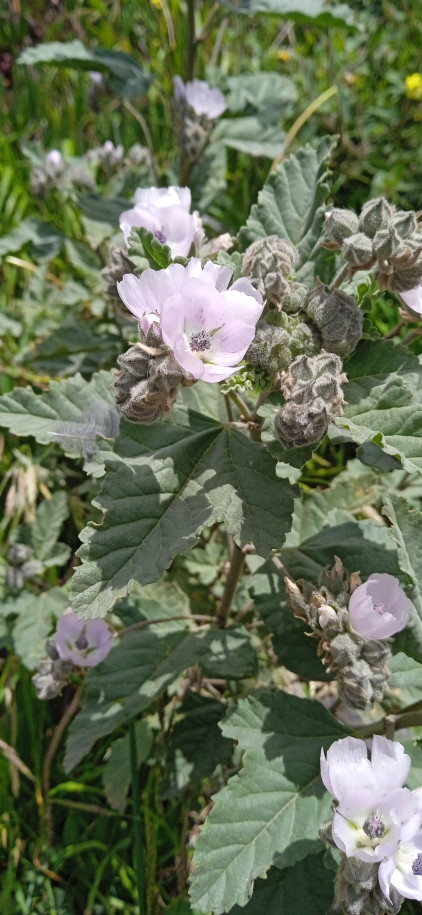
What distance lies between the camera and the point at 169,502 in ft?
4.96

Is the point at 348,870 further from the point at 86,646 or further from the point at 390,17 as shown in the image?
the point at 390,17

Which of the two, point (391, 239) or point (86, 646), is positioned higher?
point (391, 239)

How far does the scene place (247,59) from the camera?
462 cm

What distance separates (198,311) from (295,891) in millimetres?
1216

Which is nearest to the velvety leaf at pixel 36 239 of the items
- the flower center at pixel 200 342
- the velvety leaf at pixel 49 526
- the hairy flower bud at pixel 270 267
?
the velvety leaf at pixel 49 526

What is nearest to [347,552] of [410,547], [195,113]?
[410,547]

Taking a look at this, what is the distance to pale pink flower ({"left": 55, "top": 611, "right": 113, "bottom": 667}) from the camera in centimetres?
198

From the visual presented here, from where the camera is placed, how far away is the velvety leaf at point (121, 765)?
2.12 metres

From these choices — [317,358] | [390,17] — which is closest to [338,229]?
[317,358]

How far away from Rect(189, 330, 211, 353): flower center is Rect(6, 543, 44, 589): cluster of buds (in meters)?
1.32

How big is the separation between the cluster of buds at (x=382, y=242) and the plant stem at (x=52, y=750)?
61.2 inches

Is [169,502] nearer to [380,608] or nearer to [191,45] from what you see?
[380,608]

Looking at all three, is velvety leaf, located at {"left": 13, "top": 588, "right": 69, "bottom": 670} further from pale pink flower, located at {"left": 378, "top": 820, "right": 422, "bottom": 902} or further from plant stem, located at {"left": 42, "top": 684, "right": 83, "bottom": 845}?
pale pink flower, located at {"left": 378, "top": 820, "right": 422, "bottom": 902}

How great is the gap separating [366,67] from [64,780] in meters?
3.90
